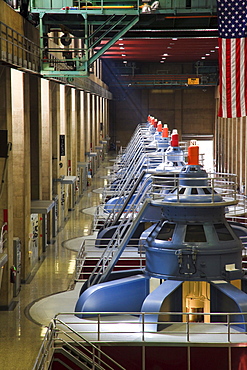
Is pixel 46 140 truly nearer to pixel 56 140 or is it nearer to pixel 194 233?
pixel 56 140

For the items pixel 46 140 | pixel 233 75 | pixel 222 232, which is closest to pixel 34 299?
pixel 222 232

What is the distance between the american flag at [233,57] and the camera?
20.9 metres

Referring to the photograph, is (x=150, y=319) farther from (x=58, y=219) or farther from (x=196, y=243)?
(x=58, y=219)

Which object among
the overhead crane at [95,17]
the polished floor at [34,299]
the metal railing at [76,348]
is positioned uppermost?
the overhead crane at [95,17]

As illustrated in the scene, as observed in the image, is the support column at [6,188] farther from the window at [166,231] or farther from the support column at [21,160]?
the window at [166,231]

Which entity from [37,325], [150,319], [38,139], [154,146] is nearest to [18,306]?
[37,325]

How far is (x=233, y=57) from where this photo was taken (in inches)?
825

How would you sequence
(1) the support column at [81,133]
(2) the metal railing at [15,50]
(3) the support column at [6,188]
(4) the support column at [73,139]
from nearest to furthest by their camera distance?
(2) the metal railing at [15,50]
(3) the support column at [6,188]
(4) the support column at [73,139]
(1) the support column at [81,133]

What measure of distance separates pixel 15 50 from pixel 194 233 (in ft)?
29.6

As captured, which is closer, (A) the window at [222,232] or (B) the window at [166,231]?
(A) the window at [222,232]

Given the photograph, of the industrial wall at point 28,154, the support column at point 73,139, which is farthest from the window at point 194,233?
the support column at point 73,139

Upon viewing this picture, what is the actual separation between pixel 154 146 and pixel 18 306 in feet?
50.7

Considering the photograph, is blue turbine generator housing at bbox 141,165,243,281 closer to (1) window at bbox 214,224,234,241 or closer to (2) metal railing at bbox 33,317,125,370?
(1) window at bbox 214,224,234,241

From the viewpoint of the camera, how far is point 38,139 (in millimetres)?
27359
